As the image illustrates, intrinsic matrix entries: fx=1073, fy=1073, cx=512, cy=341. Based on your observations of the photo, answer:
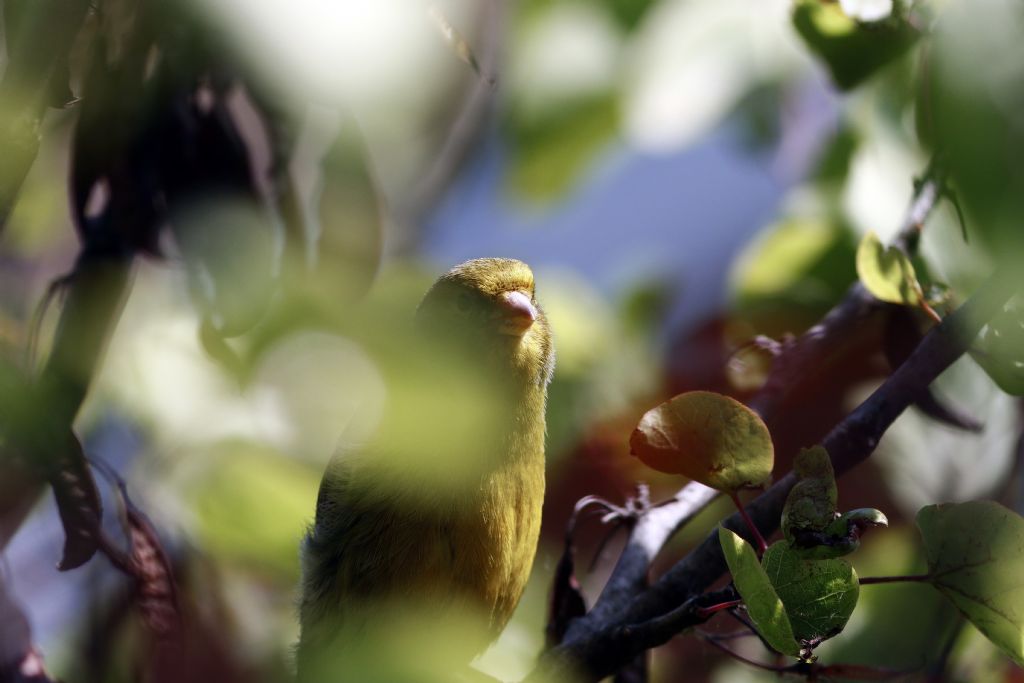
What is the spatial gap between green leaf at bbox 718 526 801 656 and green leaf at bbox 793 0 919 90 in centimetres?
86

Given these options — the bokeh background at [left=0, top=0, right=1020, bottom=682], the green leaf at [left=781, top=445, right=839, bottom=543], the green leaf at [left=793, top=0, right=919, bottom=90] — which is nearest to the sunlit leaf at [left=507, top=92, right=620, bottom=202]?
the bokeh background at [left=0, top=0, right=1020, bottom=682]

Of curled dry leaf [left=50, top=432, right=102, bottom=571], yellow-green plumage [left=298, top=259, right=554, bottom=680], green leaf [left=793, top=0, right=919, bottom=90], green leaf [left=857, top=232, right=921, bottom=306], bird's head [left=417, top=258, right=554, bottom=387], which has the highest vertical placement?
green leaf [left=793, top=0, right=919, bottom=90]

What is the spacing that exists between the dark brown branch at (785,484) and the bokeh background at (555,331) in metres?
0.37

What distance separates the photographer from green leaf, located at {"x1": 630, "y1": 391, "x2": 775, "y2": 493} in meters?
1.07

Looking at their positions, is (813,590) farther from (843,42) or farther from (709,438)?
(843,42)

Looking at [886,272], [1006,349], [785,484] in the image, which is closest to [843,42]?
[886,272]

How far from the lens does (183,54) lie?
1683mm

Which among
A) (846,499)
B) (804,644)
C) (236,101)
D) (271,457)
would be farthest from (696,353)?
(804,644)

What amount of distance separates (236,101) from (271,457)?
25.4 inches

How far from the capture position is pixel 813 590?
98cm

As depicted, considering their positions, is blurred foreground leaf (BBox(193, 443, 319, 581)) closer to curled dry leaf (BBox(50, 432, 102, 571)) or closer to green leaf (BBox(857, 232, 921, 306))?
curled dry leaf (BBox(50, 432, 102, 571))

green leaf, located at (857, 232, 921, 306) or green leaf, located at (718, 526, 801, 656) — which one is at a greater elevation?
green leaf, located at (857, 232, 921, 306)

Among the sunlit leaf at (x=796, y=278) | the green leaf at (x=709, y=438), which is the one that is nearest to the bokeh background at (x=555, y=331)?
the sunlit leaf at (x=796, y=278)

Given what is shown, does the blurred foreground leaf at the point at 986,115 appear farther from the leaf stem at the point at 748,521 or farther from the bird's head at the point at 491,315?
the bird's head at the point at 491,315
